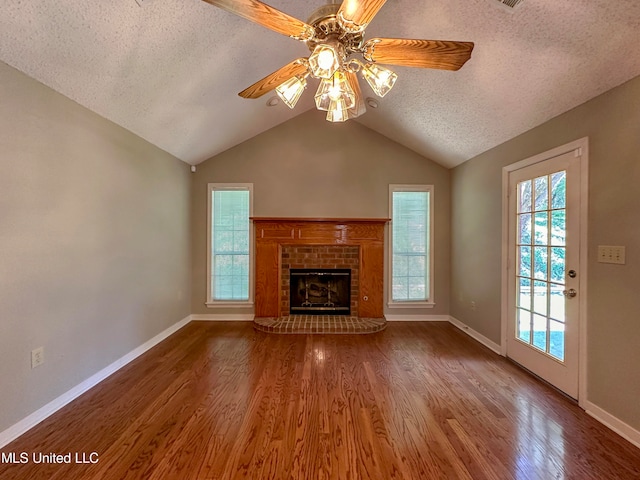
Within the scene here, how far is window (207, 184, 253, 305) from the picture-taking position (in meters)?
4.45

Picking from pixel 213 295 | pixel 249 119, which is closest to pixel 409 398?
pixel 213 295

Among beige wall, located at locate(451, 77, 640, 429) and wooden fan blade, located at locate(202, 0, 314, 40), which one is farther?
beige wall, located at locate(451, 77, 640, 429)

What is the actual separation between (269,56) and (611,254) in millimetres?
3115

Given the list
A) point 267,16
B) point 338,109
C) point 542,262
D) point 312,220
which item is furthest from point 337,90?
point 312,220

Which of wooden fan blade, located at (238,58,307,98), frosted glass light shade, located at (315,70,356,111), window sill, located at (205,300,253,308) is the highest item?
wooden fan blade, located at (238,58,307,98)

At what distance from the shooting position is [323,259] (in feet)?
14.6

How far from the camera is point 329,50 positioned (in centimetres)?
133

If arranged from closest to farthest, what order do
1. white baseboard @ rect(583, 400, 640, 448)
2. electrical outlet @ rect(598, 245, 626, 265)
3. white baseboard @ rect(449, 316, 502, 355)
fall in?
white baseboard @ rect(583, 400, 640, 448) < electrical outlet @ rect(598, 245, 626, 265) < white baseboard @ rect(449, 316, 502, 355)

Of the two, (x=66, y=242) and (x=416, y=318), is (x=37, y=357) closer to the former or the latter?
(x=66, y=242)

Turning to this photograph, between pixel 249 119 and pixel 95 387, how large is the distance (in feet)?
10.7

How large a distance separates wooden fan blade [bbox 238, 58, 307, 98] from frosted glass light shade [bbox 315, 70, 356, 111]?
0.15m

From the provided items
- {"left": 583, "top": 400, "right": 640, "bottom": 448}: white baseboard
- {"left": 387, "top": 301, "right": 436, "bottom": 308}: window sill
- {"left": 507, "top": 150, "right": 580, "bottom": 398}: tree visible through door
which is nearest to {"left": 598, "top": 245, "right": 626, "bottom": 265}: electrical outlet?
{"left": 507, "top": 150, "right": 580, "bottom": 398}: tree visible through door

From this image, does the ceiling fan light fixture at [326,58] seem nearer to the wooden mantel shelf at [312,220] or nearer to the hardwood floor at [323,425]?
the hardwood floor at [323,425]

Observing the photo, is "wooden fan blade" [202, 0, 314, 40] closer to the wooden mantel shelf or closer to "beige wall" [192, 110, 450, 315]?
the wooden mantel shelf
